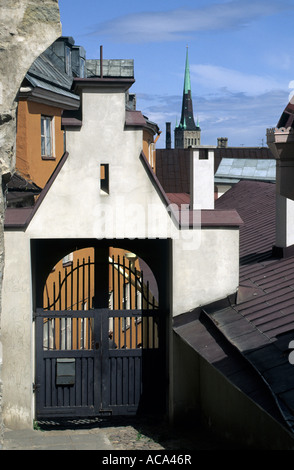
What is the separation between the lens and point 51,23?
5.38 m

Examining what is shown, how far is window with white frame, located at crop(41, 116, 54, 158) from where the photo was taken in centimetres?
2362

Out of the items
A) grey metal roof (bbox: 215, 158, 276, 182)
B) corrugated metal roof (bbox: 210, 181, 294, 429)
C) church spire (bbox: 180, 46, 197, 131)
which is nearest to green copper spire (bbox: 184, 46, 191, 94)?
church spire (bbox: 180, 46, 197, 131)

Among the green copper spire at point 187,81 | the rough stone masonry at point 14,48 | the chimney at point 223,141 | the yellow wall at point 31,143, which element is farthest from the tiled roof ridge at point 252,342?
the green copper spire at point 187,81

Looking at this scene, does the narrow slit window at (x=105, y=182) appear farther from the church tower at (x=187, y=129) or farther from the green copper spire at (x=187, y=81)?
the church tower at (x=187, y=129)

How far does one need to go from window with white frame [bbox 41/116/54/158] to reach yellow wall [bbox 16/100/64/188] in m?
0.18

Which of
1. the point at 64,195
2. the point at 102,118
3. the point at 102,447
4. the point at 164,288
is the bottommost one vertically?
the point at 102,447

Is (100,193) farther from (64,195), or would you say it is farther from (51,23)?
(51,23)

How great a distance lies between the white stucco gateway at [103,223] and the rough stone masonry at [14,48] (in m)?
5.93

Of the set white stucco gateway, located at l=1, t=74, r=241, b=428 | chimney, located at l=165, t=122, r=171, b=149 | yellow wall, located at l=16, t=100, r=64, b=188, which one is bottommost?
white stucco gateway, located at l=1, t=74, r=241, b=428

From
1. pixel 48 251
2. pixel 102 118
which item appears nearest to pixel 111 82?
pixel 102 118

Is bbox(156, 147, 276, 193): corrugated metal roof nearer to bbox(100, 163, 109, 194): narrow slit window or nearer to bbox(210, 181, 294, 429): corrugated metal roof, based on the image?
bbox(210, 181, 294, 429): corrugated metal roof

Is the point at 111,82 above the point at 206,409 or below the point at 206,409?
above

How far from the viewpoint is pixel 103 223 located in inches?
446

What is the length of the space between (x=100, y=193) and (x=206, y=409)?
3553 millimetres
